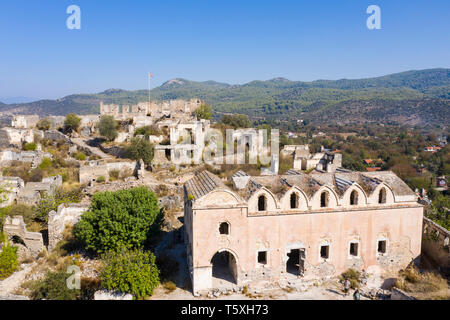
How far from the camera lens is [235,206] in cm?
1474

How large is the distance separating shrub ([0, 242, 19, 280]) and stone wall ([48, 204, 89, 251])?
2.19 meters

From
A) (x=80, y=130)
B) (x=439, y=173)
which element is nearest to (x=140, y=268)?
(x=80, y=130)

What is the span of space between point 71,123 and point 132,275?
120 ft

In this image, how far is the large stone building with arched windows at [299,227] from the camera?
14.8 m

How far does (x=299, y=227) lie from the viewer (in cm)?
1562

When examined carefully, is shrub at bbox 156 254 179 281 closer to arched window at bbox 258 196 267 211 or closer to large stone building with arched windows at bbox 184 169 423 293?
large stone building with arched windows at bbox 184 169 423 293

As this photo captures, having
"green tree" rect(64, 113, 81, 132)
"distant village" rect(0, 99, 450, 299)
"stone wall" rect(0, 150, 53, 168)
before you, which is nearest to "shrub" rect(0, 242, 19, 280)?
"distant village" rect(0, 99, 450, 299)

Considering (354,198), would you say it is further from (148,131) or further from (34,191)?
(148,131)

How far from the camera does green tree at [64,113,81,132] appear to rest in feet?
147

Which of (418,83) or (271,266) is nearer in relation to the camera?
(271,266)

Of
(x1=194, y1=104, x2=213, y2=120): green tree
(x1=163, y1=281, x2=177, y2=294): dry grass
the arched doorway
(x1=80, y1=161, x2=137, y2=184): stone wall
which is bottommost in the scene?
(x1=163, y1=281, x2=177, y2=294): dry grass

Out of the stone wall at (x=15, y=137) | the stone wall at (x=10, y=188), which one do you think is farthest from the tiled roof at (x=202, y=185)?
the stone wall at (x=15, y=137)

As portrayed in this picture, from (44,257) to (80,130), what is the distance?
1172 inches
